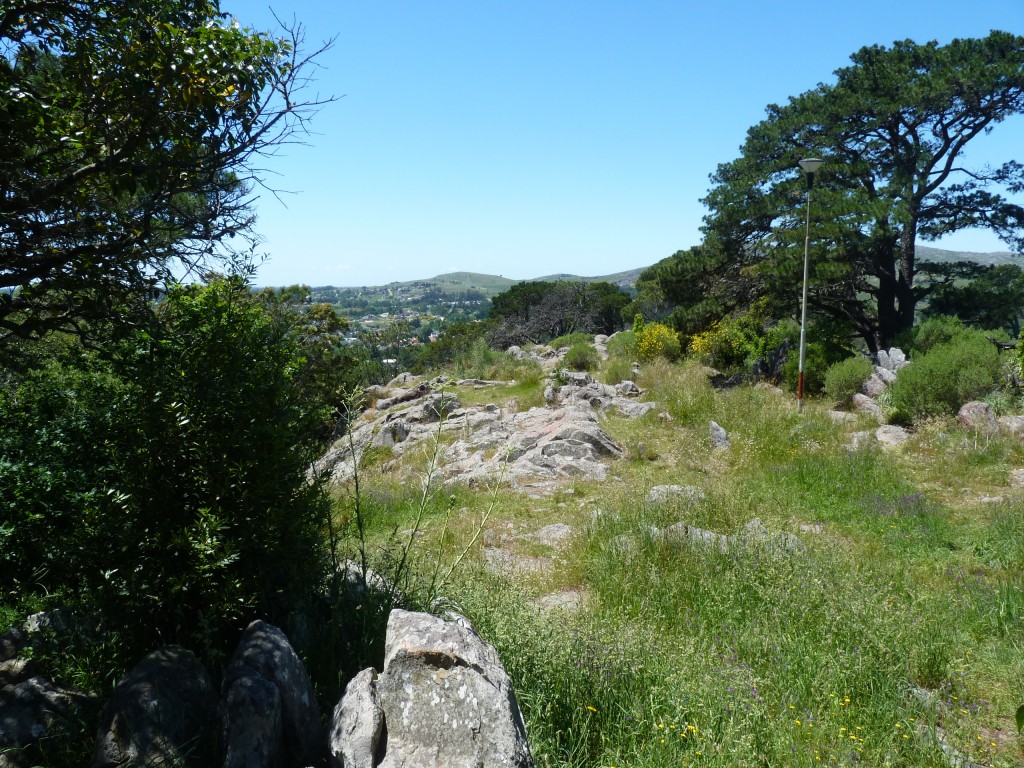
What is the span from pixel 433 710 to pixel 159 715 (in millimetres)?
1028

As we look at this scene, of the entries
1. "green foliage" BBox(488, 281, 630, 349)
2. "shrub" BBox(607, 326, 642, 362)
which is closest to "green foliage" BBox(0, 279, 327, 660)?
"shrub" BBox(607, 326, 642, 362)

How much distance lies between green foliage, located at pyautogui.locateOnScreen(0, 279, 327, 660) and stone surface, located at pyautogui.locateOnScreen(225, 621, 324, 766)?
0.22m

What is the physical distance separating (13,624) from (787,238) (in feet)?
52.1

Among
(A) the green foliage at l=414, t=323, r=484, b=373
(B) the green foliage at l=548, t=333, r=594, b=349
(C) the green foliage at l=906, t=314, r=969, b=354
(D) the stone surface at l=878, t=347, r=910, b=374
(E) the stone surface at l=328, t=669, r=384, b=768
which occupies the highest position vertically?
(C) the green foliage at l=906, t=314, r=969, b=354

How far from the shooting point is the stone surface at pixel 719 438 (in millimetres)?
9738

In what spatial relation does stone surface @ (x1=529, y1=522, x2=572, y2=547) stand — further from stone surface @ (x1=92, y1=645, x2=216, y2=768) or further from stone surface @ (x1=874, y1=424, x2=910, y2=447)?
stone surface @ (x1=874, y1=424, x2=910, y2=447)

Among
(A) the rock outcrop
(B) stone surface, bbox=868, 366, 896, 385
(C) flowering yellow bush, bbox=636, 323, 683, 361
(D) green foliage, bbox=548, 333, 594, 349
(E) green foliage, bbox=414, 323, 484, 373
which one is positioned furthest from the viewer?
(E) green foliage, bbox=414, 323, 484, 373

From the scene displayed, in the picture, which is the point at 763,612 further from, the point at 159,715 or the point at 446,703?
the point at 159,715

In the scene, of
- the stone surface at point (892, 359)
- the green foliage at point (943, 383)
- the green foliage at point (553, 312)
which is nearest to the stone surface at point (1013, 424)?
the green foliage at point (943, 383)

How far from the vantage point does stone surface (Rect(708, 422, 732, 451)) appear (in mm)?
9738

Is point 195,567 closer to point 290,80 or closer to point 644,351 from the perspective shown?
point 290,80

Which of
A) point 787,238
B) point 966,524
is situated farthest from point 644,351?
point 966,524

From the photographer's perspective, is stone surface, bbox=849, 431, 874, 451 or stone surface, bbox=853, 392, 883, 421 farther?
stone surface, bbox=853, 392, 883, 421

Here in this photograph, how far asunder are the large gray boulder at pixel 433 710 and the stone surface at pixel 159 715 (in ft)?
1.76
